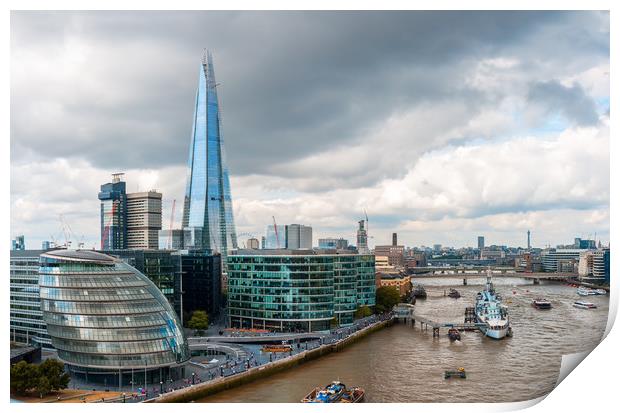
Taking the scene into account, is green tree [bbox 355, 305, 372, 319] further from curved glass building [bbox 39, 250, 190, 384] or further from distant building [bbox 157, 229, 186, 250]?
distant building [bbox 157, 229, 186, 250]

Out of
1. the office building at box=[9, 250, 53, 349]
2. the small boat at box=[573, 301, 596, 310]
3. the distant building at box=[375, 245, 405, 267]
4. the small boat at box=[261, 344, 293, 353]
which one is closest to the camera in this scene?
the office building at box=[9, 250, 53, 349]

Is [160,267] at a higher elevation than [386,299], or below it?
higher

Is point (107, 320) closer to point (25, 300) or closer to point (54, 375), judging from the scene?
point (54, 375)

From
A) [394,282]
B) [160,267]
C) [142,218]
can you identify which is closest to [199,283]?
[160,267]

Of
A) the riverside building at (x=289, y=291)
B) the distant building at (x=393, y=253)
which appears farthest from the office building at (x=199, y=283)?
the distant building at (x=393, y=253)

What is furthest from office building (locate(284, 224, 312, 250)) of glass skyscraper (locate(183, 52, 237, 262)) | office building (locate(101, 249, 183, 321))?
office building (locate(101, 249, 183, 321))

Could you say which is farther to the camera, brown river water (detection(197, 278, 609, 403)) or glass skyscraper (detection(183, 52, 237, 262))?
glass skyscraper (detection(183, 52, 237, 262))
